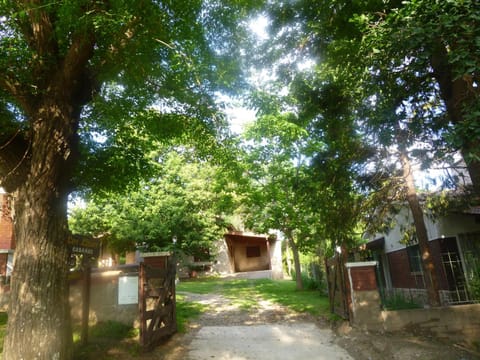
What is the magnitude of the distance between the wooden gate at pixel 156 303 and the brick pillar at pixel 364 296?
4.32 metres

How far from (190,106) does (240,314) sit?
21.3 feet

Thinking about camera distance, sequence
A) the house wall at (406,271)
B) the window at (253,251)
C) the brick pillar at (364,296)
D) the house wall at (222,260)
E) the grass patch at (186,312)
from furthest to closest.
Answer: the window at (253,251) → the house wall at (222,260) → the house wall at (406,271) → the grass patch at (186,312) → the brick pillar at (364,296)

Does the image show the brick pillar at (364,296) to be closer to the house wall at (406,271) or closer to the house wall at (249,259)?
the house wall at (406,271)

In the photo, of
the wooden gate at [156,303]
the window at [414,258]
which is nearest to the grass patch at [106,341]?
the wooden gate at [156,303]

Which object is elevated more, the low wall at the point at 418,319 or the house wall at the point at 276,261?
the house wall at the point at 276,261

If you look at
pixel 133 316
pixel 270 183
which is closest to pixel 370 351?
pixel 133 316

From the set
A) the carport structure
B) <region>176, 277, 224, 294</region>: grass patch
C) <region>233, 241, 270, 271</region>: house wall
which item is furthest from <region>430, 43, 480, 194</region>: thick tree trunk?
<region>233, 241, 270, 271</region>: house wall

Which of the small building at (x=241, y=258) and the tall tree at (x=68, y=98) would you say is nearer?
the tall tree at (x=68, y=98)

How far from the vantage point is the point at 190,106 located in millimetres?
8344

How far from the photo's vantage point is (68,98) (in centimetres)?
612

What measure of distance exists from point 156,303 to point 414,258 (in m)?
10.8

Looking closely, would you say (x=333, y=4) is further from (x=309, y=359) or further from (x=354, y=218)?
(x=309, y=359)

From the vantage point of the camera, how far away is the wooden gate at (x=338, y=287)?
838 cm

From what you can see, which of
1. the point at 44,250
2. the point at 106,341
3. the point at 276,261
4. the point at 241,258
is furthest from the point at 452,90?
the point at 241,258
